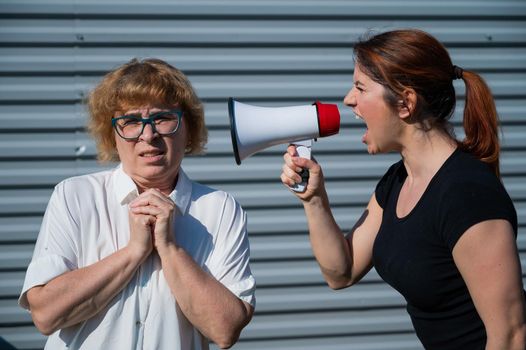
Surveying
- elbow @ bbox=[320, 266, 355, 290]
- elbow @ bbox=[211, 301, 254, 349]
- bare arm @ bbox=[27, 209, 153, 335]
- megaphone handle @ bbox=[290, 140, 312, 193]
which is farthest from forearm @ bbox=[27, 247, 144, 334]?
elbow @ bbox=[320, 266, 355, 290]

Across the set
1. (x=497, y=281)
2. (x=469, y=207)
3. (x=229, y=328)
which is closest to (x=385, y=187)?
(x=469, y=207)

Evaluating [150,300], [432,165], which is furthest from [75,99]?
[432,165]

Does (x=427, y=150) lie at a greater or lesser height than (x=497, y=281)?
greater

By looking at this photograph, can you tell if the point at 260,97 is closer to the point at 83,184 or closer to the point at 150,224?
the point at 83,184

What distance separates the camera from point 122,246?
2746 millimetres

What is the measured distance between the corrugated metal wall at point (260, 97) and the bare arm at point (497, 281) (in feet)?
9.04

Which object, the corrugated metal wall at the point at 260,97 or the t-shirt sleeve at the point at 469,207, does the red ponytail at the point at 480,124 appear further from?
the corrugated metal wall at the point at 260,97

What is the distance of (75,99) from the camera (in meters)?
4.93

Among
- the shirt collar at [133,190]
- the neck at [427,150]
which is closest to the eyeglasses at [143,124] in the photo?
the shirt collar at [133,190]

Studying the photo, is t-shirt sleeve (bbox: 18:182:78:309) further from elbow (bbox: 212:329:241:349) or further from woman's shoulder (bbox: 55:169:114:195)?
elbow (bbox: 212:329:241:349)

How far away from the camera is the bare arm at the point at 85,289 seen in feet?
8.39

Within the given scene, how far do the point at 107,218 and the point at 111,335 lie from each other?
424mm

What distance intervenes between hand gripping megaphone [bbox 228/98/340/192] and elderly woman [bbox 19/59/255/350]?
0.19 metres

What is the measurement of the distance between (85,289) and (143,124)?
2.05ft
